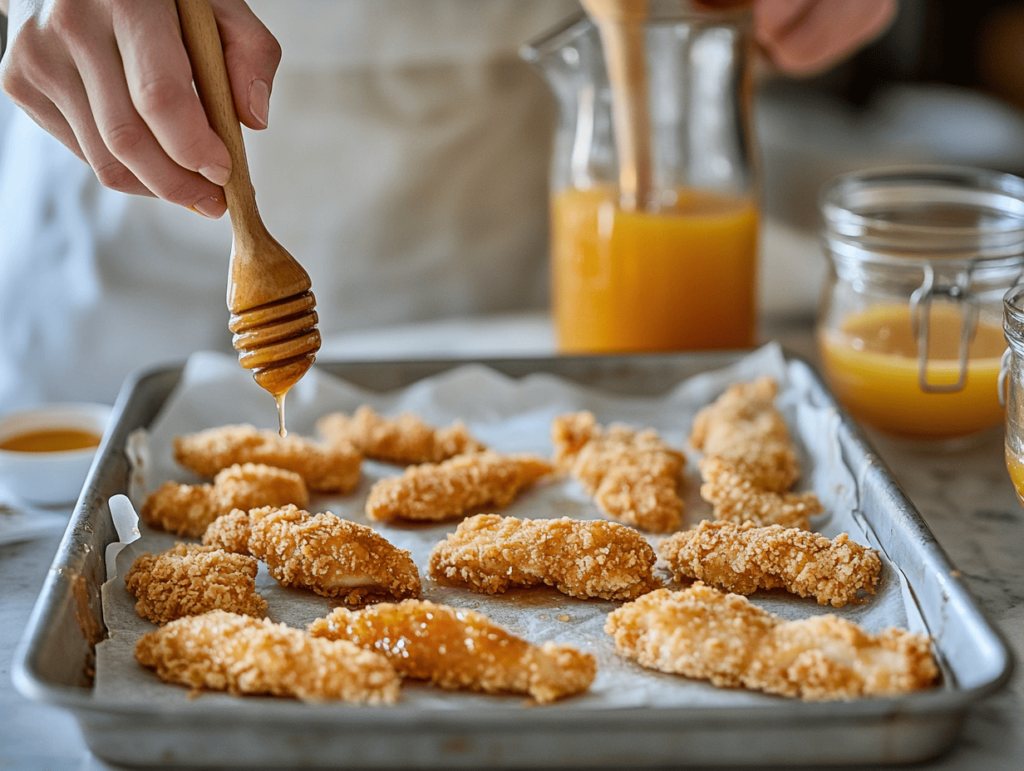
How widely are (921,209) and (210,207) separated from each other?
1373mm

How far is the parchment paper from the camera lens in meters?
1.09

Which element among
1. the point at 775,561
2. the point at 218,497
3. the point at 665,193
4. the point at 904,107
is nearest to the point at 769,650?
the point at 775,561

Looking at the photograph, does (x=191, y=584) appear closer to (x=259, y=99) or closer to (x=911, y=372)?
(x=259, y=99)

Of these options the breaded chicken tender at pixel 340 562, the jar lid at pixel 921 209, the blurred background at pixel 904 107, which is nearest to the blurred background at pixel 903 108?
the blurred background at pixel 904 107

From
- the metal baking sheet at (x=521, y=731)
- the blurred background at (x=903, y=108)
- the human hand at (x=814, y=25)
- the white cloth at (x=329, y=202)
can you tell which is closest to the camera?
the metal baking sheet at (x=521, y=731)

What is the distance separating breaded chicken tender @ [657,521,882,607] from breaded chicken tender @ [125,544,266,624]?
0.53 m

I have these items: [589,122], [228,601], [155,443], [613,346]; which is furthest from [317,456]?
[589,122]

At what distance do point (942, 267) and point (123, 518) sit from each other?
51.2 inches

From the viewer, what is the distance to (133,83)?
43.8 inches

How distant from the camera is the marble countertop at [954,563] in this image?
3.41ft

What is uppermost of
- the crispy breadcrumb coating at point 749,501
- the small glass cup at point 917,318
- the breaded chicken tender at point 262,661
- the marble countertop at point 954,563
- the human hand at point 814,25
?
the human hand at point 814,25

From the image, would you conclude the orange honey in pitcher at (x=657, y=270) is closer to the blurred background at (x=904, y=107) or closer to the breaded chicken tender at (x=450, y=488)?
the breaded chicken tender at (x=450, y=488)

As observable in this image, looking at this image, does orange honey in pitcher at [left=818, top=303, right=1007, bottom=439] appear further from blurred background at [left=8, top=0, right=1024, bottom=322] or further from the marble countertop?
blurred background at [left=8, top=0, right=1024, bottom=322]

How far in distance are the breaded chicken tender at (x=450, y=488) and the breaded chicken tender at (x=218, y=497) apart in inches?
5.1
